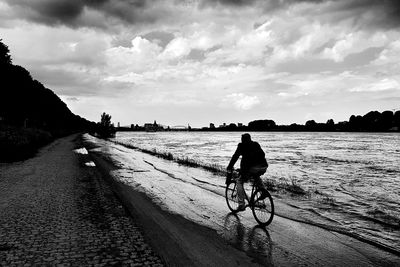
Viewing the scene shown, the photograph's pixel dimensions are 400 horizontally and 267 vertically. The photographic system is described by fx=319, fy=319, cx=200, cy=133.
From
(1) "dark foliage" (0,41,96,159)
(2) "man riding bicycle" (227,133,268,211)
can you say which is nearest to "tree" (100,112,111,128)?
(1) "dark foliage" (0,41,96,159)

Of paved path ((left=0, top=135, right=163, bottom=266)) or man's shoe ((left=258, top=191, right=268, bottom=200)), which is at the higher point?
man's shoe ((left=258, top=191, right=268, bottom=200))

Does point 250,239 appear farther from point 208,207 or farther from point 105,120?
point 105,120

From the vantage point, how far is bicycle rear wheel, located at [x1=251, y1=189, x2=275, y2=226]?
8344 millimetres

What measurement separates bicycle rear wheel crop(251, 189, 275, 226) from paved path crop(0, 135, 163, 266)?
326cm

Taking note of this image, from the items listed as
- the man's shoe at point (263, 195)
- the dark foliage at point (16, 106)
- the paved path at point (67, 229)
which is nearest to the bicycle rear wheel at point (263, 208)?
the man's shoe at point (263, 195)

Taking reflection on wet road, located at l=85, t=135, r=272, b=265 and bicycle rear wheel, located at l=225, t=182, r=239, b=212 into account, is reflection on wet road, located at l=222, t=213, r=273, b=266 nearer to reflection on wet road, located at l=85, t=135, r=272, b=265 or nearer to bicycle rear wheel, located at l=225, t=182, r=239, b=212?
reflection on wet road, located at l=85, t=135, r=272, b=265

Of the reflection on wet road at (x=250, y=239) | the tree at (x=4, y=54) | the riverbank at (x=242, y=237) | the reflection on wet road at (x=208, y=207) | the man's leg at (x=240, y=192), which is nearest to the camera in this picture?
the riverbank at (x=242, y=237)

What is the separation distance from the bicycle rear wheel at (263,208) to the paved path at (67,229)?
326cm

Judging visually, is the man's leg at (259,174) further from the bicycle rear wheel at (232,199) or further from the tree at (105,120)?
the tree at (105,120)

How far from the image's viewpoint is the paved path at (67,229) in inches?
229

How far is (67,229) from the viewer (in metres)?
7.46

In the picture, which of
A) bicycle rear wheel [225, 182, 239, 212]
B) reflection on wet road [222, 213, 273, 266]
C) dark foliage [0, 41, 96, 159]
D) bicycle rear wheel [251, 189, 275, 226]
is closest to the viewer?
reflection on wet road [222, 213, 273, 266]

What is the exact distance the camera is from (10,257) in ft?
18.9

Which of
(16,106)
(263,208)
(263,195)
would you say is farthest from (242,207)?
(16,106)
